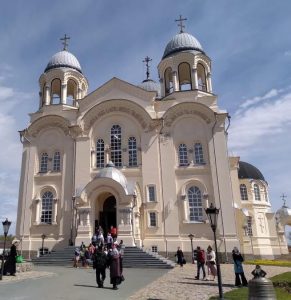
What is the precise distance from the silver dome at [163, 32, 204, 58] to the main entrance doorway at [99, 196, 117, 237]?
1450 centimetres

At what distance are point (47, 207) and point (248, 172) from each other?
75.7 feet

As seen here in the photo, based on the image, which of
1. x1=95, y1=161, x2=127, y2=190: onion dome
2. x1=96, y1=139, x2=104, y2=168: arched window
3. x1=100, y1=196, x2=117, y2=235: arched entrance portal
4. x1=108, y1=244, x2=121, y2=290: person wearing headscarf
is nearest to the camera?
x1=108, y1=244, x2=121, y2=290: person wearing headscarf

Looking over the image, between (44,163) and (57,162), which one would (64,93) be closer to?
(57,162)

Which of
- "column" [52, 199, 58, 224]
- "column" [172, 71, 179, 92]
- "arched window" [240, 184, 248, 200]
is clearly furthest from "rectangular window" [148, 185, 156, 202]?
"arched window" [240, 184, 248, 200]

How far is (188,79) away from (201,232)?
1525 centimetres

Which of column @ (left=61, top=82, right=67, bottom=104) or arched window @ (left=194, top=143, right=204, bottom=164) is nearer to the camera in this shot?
arched window @ (left=194, top=143, right=204, bottom=164)

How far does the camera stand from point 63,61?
33188 mm

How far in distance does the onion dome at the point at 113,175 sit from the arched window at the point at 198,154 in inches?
240

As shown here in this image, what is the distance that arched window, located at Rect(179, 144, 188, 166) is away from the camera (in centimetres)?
2762

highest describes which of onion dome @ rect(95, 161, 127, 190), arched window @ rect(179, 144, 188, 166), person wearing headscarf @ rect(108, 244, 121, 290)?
arched window @ rect(179, 144, 188, 166)

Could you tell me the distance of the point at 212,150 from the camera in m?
27.1

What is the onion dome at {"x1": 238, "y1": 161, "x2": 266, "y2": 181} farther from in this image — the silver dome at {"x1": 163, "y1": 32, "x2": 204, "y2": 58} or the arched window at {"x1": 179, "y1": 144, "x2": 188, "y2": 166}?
the silver dome at {"x1": 163, "y1": 32, "x2": 204, "y2": 58}

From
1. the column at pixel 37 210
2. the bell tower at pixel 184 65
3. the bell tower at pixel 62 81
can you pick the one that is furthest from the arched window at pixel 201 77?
the column at pixel 37 210

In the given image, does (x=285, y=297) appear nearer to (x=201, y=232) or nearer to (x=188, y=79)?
(x=201, y=232)
